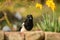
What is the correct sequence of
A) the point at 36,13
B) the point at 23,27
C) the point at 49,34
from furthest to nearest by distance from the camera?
the point at 36,13 < the point at 23,27 < the point at 49,34

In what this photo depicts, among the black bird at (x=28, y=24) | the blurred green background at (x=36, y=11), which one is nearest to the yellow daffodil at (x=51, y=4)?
the blurred green background at (x=36, y=11)

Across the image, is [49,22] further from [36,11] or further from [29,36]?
[29,36]

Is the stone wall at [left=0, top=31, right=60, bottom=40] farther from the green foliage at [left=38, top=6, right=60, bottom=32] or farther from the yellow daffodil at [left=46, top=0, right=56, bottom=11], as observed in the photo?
the yellow daffodil at [left=46, top=0, right=56, bottom=11]

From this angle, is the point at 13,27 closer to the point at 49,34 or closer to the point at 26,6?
the point at 26,6

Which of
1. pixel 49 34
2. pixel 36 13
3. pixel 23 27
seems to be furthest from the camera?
pixel 36 13

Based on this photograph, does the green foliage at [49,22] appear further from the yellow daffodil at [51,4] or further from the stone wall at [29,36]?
the stone wall at [29,36]

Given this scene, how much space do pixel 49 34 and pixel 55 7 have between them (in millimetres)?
343

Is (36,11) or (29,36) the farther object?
(36,11)

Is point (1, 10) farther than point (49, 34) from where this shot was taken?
Yes

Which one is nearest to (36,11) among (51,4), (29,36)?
(51,4)

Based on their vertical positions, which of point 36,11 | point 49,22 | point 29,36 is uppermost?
point 36,11

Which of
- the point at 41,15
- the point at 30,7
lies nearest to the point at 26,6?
the point at 30,7

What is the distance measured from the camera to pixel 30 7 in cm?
193

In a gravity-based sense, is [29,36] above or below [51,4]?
below
